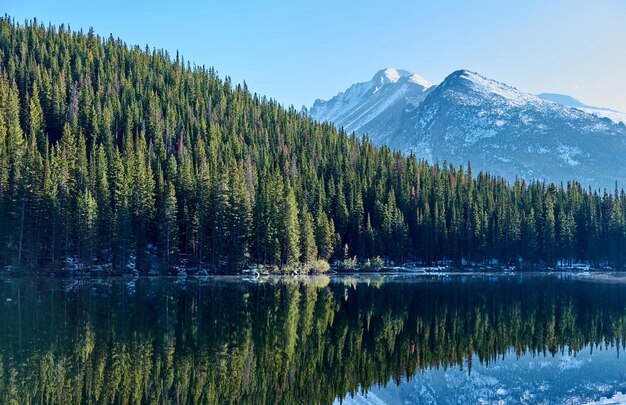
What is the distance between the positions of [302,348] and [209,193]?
77.3 metres

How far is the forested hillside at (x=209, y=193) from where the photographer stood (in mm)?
107438

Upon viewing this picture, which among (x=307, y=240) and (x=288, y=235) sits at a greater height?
(x=288, y=235)

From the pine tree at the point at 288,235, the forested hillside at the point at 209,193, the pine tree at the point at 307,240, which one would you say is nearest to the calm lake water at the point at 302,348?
the forested hillside at the point at 209,193

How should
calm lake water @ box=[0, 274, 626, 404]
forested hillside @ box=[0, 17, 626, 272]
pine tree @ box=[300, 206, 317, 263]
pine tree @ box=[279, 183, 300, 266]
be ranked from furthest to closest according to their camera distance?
1. pine tree @ box=[300, 206, 317, 263]
2. pine tree @ box=[279, 183, 300, 266]
3. forested hillside @ box=[0, 17, 626, 272]
4. calm lake water @ box=[0, 274, 626, 404]

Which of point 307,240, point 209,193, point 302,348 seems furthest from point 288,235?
point 302,348

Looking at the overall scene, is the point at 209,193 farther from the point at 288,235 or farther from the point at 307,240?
the point at 307,240

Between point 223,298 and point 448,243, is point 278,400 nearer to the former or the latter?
point 223,298

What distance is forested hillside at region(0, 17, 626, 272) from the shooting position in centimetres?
10744

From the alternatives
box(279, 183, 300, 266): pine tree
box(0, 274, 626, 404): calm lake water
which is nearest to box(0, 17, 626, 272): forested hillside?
box(279, 183, 300, 266): pine tree

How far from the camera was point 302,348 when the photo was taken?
43062 millimetres

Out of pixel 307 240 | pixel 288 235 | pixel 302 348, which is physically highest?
pixel 288 235

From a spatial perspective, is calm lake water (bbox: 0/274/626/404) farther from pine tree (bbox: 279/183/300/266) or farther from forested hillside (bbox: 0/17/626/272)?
pine tree (bbox: 279/183/300/266)

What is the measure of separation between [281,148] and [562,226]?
247 feet

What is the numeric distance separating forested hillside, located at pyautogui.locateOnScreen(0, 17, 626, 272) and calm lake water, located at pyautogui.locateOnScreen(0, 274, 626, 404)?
111 ft
